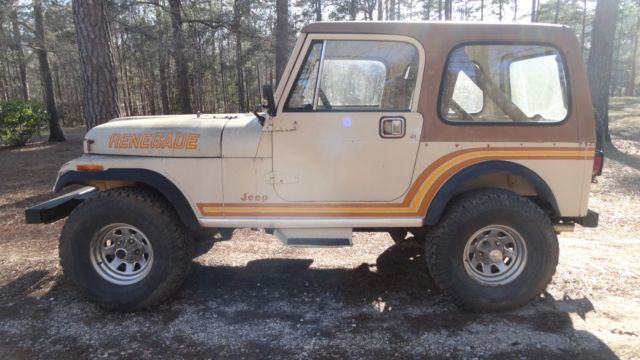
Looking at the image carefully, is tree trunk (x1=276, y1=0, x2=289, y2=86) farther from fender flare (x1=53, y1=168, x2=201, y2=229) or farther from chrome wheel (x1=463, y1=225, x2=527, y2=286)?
chrome wheel (x1=463, y1=225, x2=527, y2=286)

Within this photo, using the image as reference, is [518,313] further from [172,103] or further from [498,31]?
[172,103]

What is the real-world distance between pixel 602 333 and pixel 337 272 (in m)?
2.16

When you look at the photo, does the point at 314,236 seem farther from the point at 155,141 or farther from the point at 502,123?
the point at 502,123

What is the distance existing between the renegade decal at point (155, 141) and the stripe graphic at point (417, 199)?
0.51 meters

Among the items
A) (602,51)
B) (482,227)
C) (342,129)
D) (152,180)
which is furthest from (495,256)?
(602,51)

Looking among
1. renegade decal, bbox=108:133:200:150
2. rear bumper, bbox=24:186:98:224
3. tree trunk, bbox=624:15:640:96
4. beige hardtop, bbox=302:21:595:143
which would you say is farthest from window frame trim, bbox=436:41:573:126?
tree trunk, bbox=624:15:640:96

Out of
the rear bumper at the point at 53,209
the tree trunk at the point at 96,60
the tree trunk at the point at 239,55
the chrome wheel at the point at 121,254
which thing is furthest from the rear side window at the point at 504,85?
the tree trunk at the point at 239,55

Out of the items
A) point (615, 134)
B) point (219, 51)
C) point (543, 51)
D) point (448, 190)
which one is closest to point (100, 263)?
point (448, 190)

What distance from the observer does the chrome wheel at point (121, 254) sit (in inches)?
138

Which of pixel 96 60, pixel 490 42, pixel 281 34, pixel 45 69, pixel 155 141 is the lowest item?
pixel 155 141

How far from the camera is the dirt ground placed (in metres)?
2.94

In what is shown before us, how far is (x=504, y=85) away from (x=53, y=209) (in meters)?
3.83

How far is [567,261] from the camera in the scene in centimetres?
438

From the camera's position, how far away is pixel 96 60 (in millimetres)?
6516
